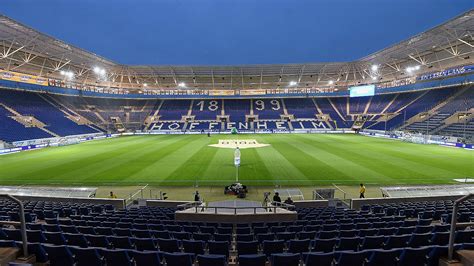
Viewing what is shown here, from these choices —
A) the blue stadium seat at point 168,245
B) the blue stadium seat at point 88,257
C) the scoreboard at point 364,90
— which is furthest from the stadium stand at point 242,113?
the blue stadium seat at point 168,245

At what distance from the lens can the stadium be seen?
248 inches

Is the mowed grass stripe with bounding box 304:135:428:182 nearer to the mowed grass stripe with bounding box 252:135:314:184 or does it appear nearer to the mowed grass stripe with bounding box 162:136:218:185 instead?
the mowed grass stripe with bounding box 252:135:314:184

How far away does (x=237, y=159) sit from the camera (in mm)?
17719

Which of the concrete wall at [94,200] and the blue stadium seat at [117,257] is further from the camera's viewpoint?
the concrete wall at [94,200]

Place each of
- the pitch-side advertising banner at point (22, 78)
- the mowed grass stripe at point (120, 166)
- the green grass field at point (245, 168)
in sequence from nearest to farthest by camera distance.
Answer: the green grass field at point (245, 168) < the mowed grass stripe at point (120, 166) < the pitch-side advertising banner at point (22, 78)

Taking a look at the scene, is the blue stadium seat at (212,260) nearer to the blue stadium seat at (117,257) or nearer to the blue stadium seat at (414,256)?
the blue stadium seat at (117,257)

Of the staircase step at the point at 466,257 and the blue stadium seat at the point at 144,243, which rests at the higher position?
the staircase step at the point at 466,257

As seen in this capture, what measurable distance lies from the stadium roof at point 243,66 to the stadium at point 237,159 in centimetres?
44

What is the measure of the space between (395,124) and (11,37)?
245ft

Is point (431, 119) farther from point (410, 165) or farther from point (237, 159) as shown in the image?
point (237, 159)

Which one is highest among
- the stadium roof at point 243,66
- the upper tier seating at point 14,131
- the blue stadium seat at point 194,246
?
the stadium roof at point 243,66

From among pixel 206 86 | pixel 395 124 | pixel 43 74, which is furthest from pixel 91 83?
pixel 395 124

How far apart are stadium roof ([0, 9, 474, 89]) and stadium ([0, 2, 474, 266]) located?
44cm

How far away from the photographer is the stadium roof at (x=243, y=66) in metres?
39.2
